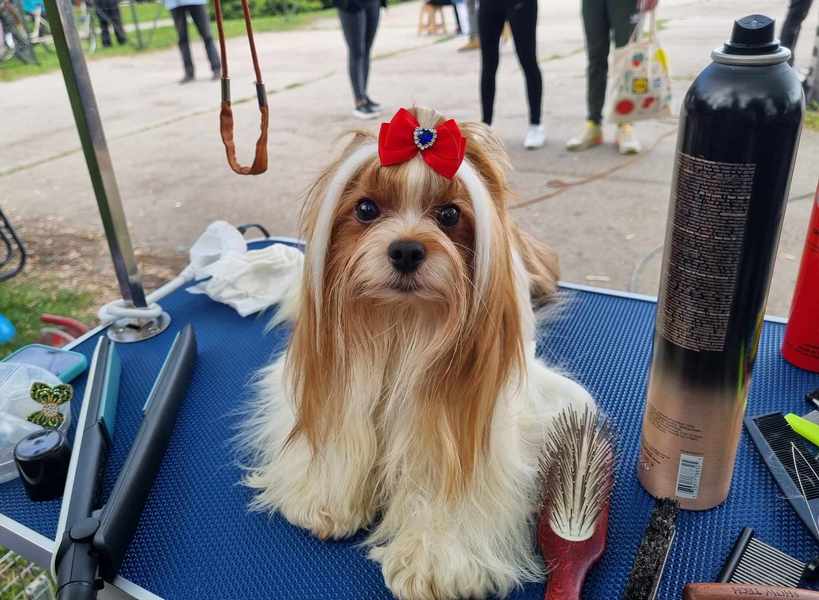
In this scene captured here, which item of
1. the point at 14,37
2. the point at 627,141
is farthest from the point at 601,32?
the point at 14,37

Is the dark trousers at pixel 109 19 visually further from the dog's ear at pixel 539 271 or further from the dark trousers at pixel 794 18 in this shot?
the dog's ear at pixel 539 271

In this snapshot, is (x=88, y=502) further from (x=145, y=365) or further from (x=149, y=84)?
(x=149, y=84)

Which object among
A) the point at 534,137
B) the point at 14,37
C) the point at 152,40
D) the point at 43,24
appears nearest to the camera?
the point at 534,137

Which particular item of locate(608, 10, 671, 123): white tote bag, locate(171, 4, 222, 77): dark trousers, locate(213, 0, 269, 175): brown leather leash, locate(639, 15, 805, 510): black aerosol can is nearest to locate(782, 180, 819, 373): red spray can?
locate(639, 15, 805, 510): black aerosol can

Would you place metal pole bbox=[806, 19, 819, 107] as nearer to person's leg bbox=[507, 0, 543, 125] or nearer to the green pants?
the green pants

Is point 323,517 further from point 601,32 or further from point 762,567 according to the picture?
point 601,32

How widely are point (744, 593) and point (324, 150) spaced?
4302 mm

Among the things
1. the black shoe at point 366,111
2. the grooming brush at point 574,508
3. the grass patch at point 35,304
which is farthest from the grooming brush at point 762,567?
the black shoe at point 366,111

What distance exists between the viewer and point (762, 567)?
3.25 ft

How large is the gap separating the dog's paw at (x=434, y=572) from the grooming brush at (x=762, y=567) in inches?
12.5

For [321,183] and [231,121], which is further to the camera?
[231,121]

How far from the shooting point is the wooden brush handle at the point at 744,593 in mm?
858

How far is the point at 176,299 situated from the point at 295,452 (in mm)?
899

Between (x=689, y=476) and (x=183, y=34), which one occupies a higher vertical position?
(x=183, y=34)
